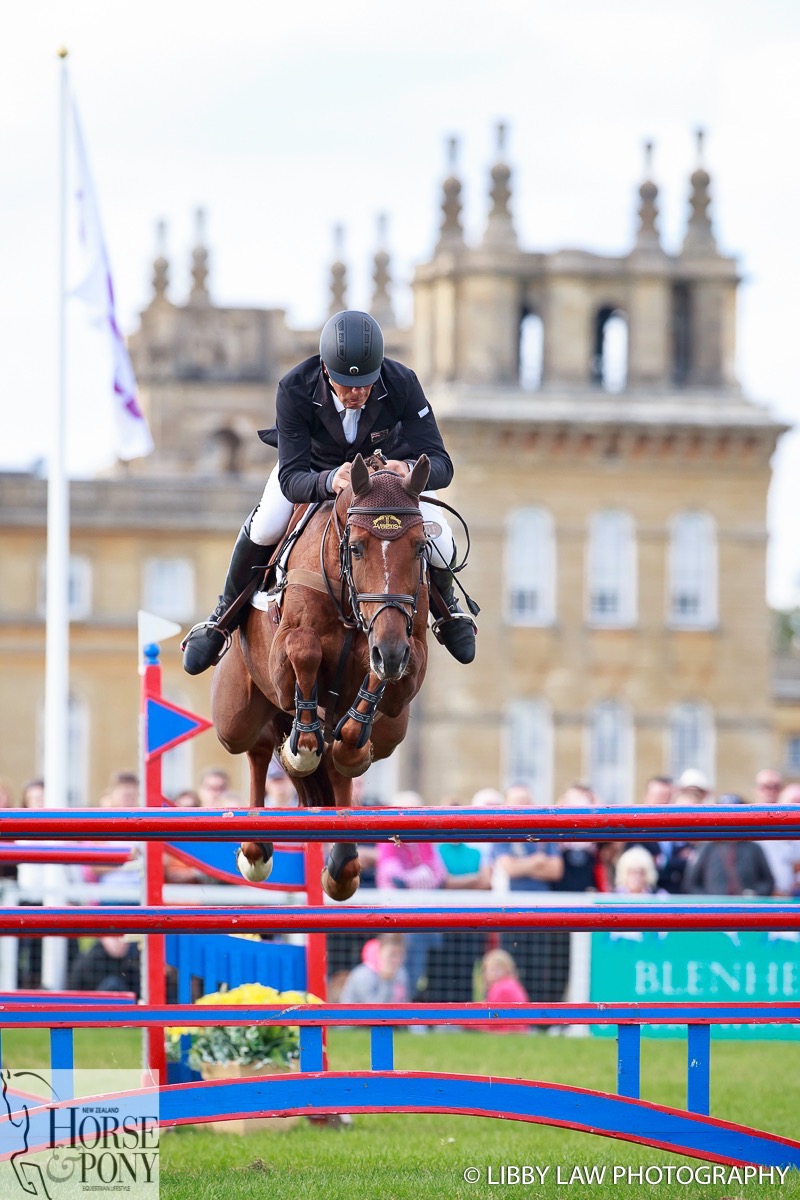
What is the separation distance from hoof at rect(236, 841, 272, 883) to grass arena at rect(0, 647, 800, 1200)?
16.7 inches

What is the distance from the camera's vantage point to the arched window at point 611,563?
4728cm

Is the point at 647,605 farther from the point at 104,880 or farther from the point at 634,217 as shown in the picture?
the point at 104,880

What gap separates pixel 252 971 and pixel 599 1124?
3.26 m

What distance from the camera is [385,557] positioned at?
819 cm

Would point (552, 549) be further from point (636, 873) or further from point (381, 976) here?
point (381, 976)

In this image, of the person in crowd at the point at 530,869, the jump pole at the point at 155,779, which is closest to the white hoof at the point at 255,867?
the jump pole at the point at 155,779

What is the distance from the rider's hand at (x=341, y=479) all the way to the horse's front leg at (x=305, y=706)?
649mm

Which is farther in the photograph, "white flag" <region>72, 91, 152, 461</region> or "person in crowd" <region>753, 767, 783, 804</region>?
"white flag" <region>72, 91, 152, 461</region>

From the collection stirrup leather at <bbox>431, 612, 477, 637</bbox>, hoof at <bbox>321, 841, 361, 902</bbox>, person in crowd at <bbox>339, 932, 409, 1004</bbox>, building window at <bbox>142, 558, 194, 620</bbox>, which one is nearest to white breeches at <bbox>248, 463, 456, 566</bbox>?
stirrup leather at <bbox>431, 612, 477, 637</bbox>

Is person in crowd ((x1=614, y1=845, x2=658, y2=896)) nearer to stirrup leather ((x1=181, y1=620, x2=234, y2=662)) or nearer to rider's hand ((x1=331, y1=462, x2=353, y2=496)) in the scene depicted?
stirrup leather ((x1=181, y1=620, x2=234, y2=662))

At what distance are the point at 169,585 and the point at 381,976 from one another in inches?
1332

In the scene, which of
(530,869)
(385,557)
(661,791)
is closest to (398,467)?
(385,557)

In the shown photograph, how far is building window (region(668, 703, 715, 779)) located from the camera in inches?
1834

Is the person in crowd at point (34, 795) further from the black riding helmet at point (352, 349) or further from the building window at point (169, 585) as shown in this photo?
the building window at point (169, 585)
